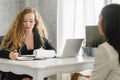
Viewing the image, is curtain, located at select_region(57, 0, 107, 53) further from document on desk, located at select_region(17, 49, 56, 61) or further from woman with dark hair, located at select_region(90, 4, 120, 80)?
woman with dark hair, located at select_region(90, 4, 120, 80)

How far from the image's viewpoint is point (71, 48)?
2334mm

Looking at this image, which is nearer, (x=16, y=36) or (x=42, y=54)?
(x=42, y=54)

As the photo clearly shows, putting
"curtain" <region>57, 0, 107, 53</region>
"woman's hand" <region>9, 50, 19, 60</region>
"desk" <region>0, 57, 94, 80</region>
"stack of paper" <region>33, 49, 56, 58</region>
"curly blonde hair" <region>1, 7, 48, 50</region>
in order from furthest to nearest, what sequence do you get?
"curtain" <region>57, 0, 107, 53</region>, "curly blonde hair" <region>1, 7, 48, 50</region>, "stack of paper" <region>33, 49, 56, 58</region>, "woman's hand" <region>9, 50, 19, 60</region>, "desk" <region>0, 57, 94, 80</region>

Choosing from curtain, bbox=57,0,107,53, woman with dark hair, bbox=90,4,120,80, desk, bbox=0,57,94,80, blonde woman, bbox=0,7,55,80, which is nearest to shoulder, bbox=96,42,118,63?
woman with dark hair, bbox=90,4,120,80

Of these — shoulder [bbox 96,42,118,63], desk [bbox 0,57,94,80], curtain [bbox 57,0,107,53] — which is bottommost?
desk [bbox 0,57,94,80]

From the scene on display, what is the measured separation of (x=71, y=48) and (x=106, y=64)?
2.95 feet

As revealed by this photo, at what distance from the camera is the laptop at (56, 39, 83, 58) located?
229cm

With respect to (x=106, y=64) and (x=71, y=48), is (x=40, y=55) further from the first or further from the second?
(x=106, y=64)

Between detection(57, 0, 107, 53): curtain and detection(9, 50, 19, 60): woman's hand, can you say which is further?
detection(57, 0, 107, 53): curtain

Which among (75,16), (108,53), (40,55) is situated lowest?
(40,55)

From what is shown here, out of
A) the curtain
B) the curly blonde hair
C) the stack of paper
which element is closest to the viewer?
the stack of paper

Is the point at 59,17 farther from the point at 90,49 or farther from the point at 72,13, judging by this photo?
the point at 90,49

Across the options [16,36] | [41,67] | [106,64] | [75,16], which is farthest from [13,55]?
[75,16]

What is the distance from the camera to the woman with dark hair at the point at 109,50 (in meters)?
1.46
